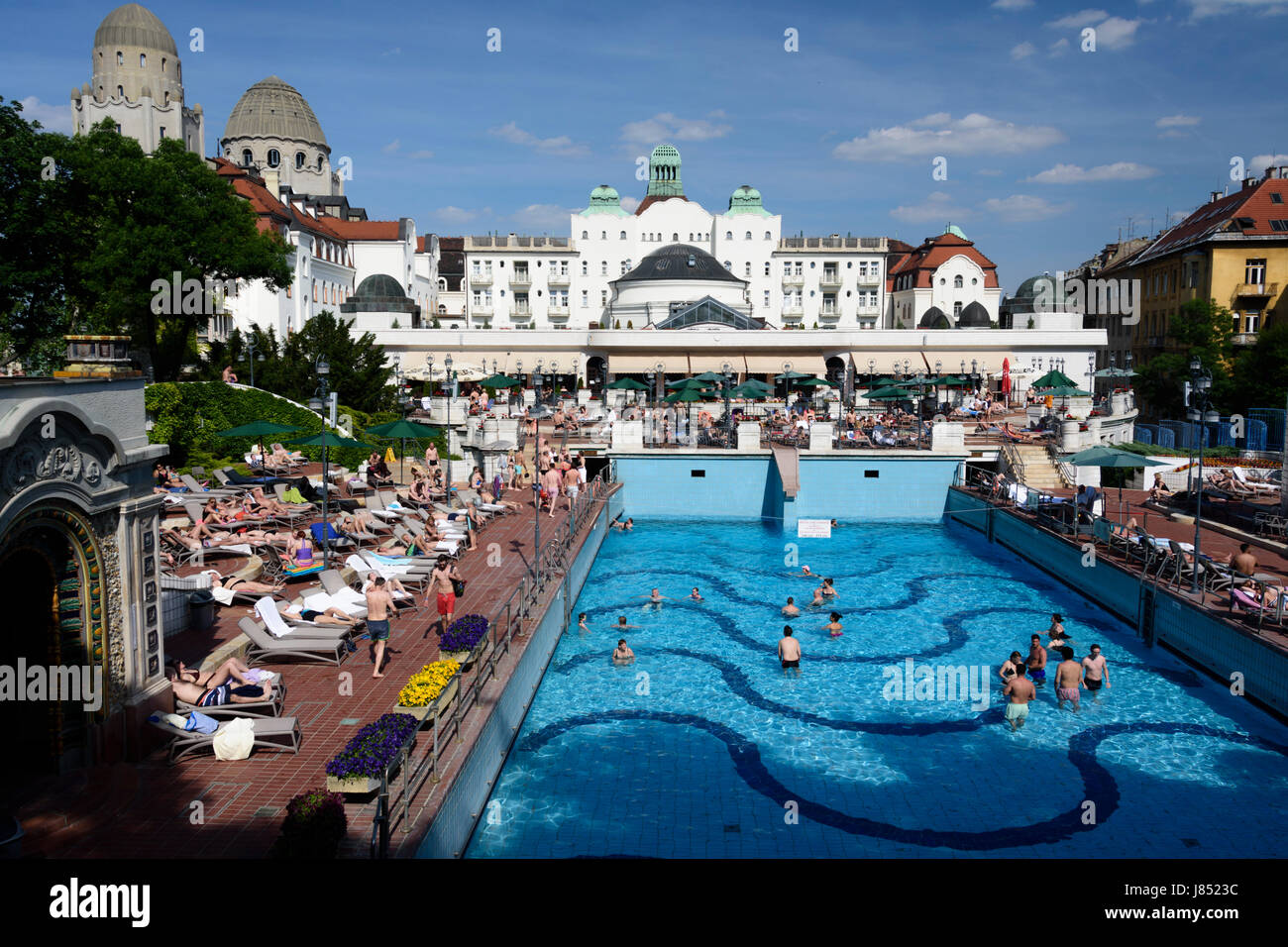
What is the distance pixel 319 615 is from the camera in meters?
13.6

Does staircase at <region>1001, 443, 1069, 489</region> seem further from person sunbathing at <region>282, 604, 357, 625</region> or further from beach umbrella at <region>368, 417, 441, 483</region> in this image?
person sunbathing at <region>282, 604, 357, 625</region>

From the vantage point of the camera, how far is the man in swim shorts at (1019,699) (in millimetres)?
13383

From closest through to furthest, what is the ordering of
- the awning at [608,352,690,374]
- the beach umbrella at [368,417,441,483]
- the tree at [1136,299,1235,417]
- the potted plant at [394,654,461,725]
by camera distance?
the potted plant at [394,654,461,725], the beach umbrella at [368,417,441,483], the tree at [1136,299,1235,417], the awning at [608,352,690,374]

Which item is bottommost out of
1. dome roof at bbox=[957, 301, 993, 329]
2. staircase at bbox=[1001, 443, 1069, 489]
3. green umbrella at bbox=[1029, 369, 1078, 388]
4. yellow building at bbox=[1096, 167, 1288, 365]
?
staircase at bbox=[1001, 443, 1069, 489]

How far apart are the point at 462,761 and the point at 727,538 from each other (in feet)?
56.9

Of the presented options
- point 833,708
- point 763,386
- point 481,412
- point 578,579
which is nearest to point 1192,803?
point 833,708

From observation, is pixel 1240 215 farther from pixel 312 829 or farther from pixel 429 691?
pixel 312 829

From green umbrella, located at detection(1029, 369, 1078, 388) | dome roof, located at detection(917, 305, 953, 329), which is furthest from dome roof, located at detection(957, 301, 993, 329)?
green umbrella, located at detection(1029, 369, 1078, 388)

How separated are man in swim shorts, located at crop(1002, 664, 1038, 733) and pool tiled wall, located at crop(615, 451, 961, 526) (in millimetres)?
15217

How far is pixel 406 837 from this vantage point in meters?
7.68

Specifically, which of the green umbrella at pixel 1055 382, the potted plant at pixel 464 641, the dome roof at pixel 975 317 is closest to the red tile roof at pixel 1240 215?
the dome roof at pixel 975 317

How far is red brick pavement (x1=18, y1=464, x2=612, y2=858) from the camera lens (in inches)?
302
